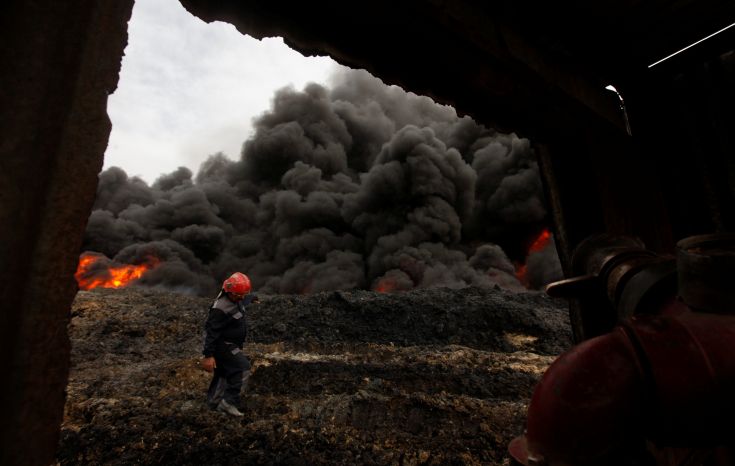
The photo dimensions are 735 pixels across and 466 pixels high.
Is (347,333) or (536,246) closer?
(347,333)

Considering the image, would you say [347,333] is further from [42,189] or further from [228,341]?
[42,189]

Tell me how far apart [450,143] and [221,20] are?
3825 centimetres

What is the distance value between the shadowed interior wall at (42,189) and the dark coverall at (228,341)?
378 centimetres

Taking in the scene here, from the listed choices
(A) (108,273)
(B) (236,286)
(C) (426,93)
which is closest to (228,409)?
(B) (236,286)

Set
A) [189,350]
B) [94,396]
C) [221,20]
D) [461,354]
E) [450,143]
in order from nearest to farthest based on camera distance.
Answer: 1. [221,20]
2. [94,396]
3. [461,354]
4. [189,350]
5. [450,143]

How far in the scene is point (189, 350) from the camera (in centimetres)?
881

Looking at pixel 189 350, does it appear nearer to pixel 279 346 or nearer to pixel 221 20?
pixel 279 346

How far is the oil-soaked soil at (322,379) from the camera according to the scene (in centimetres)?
400

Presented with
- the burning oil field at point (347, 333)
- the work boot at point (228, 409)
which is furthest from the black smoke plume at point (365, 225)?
the work boot at point (228, 409)

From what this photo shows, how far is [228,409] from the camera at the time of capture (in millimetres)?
4789

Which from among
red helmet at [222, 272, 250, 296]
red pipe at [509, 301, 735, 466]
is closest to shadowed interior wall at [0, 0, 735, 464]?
red pipe at [509, 301, 735, 466]

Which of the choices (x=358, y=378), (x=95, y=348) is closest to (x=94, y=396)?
(x=95, y=348)

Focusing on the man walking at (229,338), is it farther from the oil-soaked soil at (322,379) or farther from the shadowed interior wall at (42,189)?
the shadowed interior wall at (42,189)

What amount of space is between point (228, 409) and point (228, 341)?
43.0 inches
